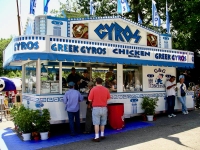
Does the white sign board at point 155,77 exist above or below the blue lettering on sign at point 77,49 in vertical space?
below

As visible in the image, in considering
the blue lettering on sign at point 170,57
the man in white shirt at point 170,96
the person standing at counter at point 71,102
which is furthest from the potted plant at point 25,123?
the man in white shirt at point 170,96

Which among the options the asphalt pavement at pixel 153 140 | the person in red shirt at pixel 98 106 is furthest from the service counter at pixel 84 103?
the person in red shirt at pixel 98 106

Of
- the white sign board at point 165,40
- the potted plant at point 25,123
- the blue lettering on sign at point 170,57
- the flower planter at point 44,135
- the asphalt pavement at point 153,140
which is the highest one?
Result: the white sign board at point 165,40

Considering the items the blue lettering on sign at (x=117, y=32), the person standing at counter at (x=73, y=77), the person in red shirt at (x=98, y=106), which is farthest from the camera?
the blue lettering on sign at (x=117, y=32)

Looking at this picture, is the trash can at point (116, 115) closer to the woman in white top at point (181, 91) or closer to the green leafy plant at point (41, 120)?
the green leafy plant at point (41, 120)

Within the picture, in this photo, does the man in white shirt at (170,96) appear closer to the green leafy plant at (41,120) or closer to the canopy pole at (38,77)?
the green leafy plant at (41,120)

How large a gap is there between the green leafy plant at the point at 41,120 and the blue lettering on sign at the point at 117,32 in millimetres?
3853

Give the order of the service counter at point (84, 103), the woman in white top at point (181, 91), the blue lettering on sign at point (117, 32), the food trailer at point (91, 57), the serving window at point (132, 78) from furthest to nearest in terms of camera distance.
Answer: the woman in white top at point (181, 91) < the serving window at point (132, 78) < the blue lettering on sign at point (117, 32) < the service counter at point (84, 103) < the food trailer at point (91, 57)

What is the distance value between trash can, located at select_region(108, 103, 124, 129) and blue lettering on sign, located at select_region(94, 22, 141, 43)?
2904 millimetres

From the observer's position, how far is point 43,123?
281 inches

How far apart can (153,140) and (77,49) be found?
3.75m

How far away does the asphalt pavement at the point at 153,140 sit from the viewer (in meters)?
6.25

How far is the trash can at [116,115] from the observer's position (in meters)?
8.22

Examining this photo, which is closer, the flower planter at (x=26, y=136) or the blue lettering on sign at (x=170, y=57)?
the flower planter at (x=26, y=136)
